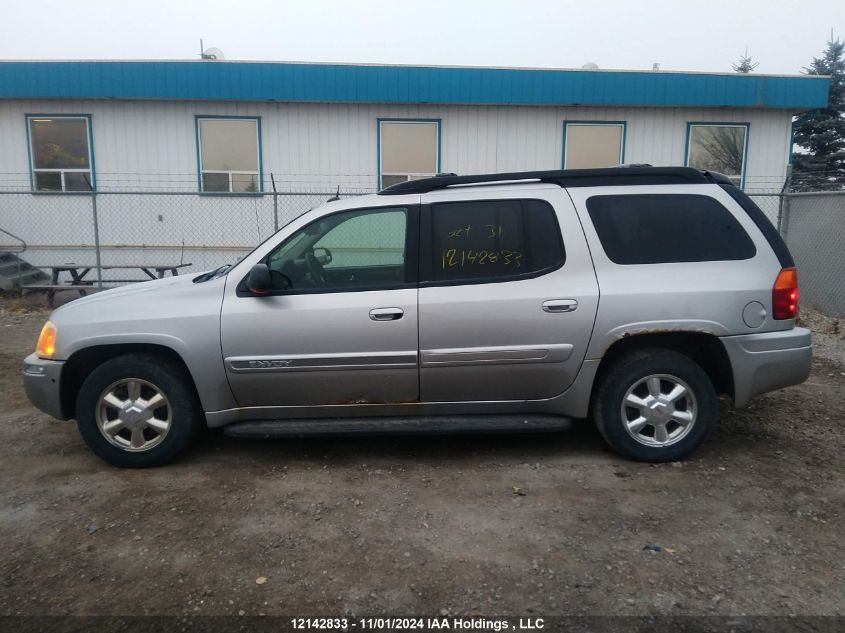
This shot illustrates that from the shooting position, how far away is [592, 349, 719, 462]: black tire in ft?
13.7

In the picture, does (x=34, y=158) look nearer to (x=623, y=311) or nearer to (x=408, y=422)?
(x=408, y=422)

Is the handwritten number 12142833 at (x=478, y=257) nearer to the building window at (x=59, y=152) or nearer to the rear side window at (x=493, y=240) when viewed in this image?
the rear side window at (x=493, y=240)

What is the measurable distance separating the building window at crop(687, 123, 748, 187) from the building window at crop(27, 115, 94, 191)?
12213 millimetres

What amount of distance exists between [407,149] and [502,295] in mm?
9285

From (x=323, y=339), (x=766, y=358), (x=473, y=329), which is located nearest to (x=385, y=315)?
(x=323, y=339)

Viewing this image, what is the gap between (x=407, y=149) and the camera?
12766 millimetres

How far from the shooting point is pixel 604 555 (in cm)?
320

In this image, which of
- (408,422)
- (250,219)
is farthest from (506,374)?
(250,219)

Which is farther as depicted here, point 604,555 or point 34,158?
point 34,158

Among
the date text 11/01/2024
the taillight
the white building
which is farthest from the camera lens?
the white building

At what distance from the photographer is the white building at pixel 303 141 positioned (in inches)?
483

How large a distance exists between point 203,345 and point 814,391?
5.52m

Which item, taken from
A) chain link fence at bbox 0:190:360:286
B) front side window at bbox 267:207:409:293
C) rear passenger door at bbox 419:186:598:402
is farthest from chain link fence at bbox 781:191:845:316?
chain link fence at bbox 0:190:360:286

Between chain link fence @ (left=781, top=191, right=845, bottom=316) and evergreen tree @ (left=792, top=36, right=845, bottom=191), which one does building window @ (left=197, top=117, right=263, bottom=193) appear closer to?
chain link fence @ (left=781, top=191, right=845, bottom=316)
